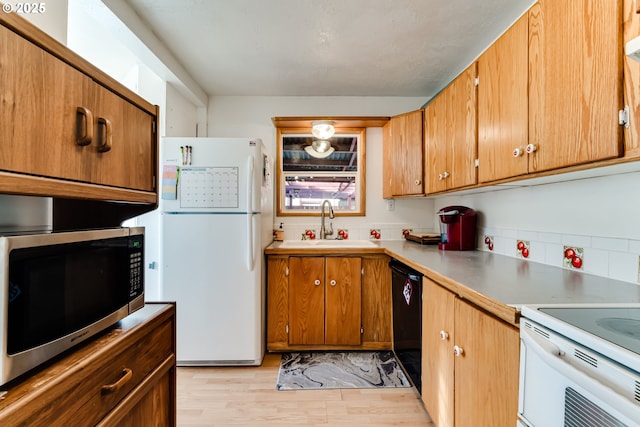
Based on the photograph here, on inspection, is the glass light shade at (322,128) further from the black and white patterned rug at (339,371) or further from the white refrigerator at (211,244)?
the black and white patterned rug at (339,371)

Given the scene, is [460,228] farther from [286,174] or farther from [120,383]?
[120,383]

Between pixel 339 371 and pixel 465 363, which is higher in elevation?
pixel 465 363

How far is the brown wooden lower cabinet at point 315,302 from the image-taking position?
240 centimetres

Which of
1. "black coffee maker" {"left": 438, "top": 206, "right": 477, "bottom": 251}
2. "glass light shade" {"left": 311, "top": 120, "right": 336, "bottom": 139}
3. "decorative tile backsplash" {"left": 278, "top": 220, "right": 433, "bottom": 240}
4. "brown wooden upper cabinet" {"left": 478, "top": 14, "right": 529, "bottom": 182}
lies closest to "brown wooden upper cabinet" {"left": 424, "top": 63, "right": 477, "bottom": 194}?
"brown wooden upper cabinet" {"left": 478, "top": 14, "right": 529, "bottom": 182}

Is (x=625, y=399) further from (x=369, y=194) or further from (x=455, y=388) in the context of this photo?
(x=369, y=194)

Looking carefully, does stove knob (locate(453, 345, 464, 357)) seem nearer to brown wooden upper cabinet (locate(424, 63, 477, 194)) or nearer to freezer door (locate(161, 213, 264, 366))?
brown wooden upper cabinet (locate(424, 63, 477, 194))

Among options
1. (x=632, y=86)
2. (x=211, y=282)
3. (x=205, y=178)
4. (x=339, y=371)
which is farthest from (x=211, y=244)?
(x=632, y=86)

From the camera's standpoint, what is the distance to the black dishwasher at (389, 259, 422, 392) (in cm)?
173

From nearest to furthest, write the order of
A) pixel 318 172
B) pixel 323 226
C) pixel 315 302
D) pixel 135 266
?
pixel 135 266 → pixel 315 302 → pixel 323 226 → pixel 318 172

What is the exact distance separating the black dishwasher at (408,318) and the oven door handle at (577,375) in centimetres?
89

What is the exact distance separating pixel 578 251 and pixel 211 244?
220 cm

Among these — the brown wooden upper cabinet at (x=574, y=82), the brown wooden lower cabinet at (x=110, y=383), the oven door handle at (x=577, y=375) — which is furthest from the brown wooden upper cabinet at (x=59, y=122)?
the brown wooden upper cabinet at (x=574, y=82)

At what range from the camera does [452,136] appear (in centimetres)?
195

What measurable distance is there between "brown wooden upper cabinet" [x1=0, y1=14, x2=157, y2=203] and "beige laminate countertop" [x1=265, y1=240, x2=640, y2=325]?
→ 1287 millimetres
